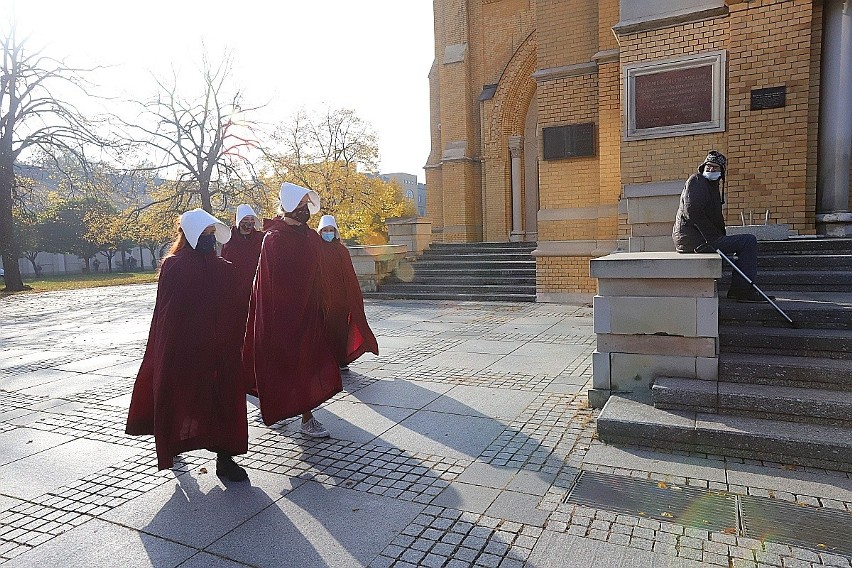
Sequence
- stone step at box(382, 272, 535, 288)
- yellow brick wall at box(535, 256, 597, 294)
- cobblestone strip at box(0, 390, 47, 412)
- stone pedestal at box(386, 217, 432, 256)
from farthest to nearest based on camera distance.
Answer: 1. stone pedestal at box(386, 217, 432, 256)
2. stone step at box(382, 272, 535, 288)
3. yellow brick wall at box(535, 256, 597, 294)
4. cobblestone strip at box(0, 390, 47, 412)

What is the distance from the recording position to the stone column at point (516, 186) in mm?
17797

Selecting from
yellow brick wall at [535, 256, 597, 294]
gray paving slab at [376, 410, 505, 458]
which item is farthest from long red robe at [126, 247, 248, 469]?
yellow brick wall at [535, 256, 597, 294]

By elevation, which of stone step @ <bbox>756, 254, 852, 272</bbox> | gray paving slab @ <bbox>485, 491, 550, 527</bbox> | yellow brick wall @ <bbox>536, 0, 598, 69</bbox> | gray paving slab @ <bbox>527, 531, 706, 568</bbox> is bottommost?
gray paving slab @ <bbox>485, 491, 550, 527</bbox>

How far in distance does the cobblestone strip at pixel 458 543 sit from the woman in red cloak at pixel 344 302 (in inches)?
119

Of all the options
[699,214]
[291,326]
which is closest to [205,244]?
[291,326]

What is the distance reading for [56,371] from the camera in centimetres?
727

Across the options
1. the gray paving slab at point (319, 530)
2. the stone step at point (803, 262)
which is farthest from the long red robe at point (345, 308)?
the stone step at point (803, 262)

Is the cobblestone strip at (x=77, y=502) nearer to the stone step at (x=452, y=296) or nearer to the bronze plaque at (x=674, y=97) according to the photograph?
the bronze plaque at (x=674, y=97)

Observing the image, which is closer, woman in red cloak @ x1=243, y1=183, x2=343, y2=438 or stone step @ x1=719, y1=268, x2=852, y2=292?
woman in red cloak @ x1=243, y1=183, x2=343, y2=438

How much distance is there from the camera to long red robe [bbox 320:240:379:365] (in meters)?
5.98

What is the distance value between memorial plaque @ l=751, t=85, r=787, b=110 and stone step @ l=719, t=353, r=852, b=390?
5346 millimetres

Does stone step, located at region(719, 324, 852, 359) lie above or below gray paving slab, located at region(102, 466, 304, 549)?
above

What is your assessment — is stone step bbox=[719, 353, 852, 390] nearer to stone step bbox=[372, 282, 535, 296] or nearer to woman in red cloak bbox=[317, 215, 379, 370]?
woman in red cloak bbox=[317, 215, 379, 370]

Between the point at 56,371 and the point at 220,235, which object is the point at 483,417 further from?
Answer: the point at 56,371
